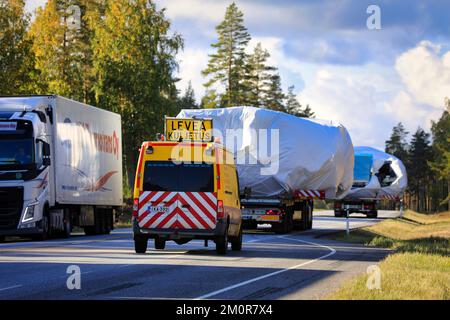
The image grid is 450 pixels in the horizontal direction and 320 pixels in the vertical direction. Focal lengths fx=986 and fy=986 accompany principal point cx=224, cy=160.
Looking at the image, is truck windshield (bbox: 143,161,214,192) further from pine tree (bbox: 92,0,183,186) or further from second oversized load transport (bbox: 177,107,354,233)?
pine tree (bbox: 92,0,183,186)

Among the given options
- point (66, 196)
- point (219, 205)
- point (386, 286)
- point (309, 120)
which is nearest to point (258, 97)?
point (309, 120)

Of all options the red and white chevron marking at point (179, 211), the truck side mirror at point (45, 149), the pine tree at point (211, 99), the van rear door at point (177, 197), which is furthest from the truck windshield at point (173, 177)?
the pine tree at point (211, 99)

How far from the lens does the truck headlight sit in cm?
2730

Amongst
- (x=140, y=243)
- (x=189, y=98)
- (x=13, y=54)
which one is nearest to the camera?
(x=140, y=243)

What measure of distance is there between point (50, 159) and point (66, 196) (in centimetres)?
212

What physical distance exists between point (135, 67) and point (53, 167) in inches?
1297

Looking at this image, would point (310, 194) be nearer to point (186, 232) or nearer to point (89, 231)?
point (89, 231)

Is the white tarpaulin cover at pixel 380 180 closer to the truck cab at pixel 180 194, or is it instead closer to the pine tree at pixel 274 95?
the truck cab at pixel 180 194

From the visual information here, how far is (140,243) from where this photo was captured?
73.6 ft

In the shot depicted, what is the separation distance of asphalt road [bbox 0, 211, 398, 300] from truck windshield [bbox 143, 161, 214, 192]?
1.54 metres

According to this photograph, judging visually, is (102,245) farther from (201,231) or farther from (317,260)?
(317,260)

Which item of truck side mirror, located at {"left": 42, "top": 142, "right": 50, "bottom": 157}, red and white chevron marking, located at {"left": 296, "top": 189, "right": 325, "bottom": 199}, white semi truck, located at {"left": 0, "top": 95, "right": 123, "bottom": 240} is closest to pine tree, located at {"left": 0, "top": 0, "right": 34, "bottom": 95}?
white semi truck, located at {"left": 0, "top": 95, "right": 123, "bottom": 240}

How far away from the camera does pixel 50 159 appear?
2867 centimetres

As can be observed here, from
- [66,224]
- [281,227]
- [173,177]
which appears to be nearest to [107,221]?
[66,224]
